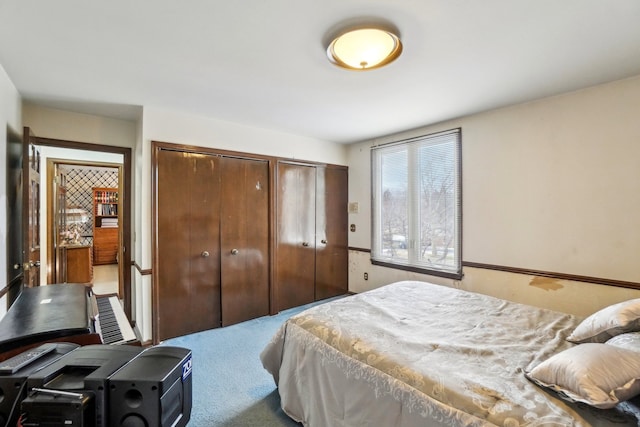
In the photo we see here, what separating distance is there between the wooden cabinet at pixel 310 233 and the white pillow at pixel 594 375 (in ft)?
9.79

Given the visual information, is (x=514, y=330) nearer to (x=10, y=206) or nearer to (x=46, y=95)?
(x=10, y=206)

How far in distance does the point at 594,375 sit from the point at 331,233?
3408 millimetres

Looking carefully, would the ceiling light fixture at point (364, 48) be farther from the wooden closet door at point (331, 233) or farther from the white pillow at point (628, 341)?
the wooden closet door at point (331, 233)

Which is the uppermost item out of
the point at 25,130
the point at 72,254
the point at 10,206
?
the point at 25,130

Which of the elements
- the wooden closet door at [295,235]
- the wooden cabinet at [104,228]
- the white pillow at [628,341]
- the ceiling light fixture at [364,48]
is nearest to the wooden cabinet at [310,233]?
the wooden closet door at [295,235]

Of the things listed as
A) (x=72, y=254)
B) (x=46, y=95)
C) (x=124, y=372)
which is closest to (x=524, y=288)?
(x=124, y=372)

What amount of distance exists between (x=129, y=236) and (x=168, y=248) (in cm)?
77

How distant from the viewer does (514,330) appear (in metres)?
1.75

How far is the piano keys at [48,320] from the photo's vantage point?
1375 millimetres

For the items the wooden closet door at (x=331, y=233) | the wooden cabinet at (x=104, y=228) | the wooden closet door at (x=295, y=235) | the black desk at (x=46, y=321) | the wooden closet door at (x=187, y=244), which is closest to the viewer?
the black desk at (x=46, y=321)

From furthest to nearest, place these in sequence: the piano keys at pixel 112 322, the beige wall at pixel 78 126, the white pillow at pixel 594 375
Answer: the beige wall at pixel 78 126, the piano keys at pixel 112 322, the white pillow at pixel 594 375

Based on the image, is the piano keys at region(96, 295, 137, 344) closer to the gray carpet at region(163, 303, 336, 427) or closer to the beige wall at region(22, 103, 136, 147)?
the gray carpet at region(163, 303, 336, 427)

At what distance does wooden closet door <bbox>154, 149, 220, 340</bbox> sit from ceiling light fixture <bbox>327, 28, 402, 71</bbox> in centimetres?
197

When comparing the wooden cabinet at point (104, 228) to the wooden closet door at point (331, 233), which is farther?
the wooden cabinet at point (104, 228)
